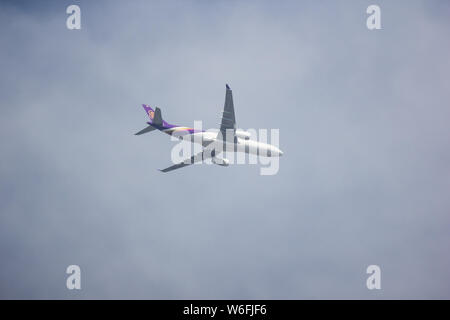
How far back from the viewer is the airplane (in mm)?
69750

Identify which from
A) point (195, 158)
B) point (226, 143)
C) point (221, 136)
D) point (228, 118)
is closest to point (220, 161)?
point (195, 158)

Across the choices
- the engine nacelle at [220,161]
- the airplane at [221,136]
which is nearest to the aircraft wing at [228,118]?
the airplane at [221,136]

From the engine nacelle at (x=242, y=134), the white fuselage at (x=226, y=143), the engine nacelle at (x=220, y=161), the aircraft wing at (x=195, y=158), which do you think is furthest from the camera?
the aircraft wing at (x=195, y=158)

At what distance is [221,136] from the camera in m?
71.7

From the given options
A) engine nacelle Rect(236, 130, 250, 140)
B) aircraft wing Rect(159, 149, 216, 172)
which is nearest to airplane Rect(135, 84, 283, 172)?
engine nacelle Rect(236, 130, 250, 140)

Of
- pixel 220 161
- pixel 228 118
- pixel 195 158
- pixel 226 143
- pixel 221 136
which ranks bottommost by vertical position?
pixel 220 161

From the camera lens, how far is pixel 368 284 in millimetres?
92688

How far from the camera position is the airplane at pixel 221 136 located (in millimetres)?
69750

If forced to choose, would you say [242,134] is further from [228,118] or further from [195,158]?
[195,158]

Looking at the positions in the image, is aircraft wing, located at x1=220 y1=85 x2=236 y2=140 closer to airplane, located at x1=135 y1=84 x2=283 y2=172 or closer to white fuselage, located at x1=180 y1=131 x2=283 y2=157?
airplane, located at x1=135 y1=84 x2=283 y2=172

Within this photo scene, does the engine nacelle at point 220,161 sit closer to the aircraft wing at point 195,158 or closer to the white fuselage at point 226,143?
the aircraft wing at point 195,158
